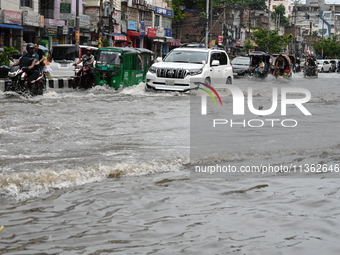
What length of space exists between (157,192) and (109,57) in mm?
14440

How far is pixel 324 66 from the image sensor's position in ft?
204

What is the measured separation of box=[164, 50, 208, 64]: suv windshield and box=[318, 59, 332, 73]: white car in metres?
44.6

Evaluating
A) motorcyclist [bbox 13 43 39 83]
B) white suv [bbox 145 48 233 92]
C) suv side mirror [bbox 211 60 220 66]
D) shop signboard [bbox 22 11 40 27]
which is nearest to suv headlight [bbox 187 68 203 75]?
white suv [bbox 145 48 233 92]

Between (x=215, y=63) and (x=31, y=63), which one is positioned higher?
(x=215, y=63)

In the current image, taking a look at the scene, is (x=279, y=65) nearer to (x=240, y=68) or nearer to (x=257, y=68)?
(x=257, y=68)

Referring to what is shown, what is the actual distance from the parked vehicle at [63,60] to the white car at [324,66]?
39.7m

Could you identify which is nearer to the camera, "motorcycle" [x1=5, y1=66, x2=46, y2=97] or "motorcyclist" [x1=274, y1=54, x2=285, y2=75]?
"motorcycle" [x1=5, y1=66, x2=46, y2=97]

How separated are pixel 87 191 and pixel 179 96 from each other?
40.4 ft

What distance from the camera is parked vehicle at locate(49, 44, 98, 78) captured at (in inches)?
972

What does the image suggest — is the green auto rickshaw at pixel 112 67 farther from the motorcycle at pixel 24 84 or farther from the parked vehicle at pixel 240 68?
the parked vehicle at pixel 240 68

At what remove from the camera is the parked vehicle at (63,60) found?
24.7m

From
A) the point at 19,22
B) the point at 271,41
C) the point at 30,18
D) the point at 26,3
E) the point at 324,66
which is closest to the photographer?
the point at 19,22

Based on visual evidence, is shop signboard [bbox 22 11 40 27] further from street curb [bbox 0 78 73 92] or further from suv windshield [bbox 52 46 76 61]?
street curb [bbox 0 78 73 92]

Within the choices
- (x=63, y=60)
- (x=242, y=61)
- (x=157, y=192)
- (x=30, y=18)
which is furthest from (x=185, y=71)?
(x=30, y=18)
